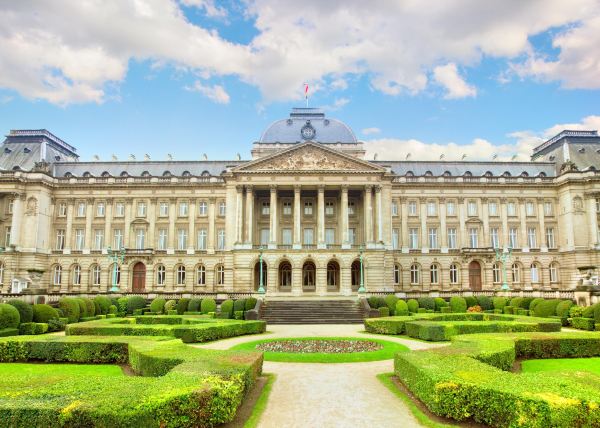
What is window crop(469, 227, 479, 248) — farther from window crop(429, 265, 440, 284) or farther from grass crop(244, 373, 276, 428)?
grass crop(244, 373, 276, 428)

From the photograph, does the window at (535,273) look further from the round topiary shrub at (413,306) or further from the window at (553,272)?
the round topiary shrub at (413,306)

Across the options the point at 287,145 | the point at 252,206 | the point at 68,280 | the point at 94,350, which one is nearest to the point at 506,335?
the point at 94,350

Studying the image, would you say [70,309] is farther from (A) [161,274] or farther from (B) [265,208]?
(B) [265,208]

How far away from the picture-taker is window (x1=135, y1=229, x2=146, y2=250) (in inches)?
2486

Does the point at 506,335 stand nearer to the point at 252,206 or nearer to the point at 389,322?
the point at 389,322

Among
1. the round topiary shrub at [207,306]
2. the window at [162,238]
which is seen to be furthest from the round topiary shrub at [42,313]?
the window at [162,238]

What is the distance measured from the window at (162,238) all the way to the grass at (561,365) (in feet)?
168

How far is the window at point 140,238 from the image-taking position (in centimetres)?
6314

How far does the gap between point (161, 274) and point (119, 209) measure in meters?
10.6

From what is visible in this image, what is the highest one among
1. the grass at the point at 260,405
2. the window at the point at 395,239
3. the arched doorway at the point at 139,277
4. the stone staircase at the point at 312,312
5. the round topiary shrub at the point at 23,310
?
the window at the point at 395,239

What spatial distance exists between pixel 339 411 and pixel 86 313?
28.2m

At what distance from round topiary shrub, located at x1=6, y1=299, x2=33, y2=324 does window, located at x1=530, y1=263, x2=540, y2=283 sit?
187 ft

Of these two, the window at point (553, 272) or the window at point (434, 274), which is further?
the window at point (553, 272)

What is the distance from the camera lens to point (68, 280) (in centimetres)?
6172
